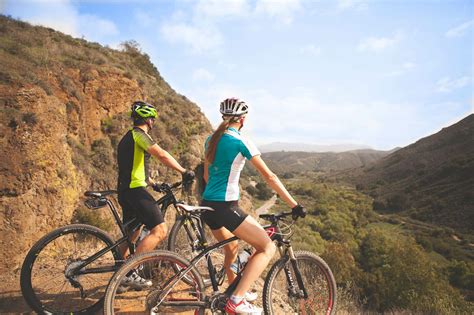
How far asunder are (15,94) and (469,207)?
3626 inches

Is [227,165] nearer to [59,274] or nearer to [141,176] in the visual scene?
[141,176]

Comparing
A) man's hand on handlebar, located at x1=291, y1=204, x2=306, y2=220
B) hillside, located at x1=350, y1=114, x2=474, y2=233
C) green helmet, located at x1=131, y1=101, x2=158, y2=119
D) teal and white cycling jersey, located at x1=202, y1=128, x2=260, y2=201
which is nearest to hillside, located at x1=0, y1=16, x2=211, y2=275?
green helmet, located at x1=131, y1=101, x2=158, y2=119

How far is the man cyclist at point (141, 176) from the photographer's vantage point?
162 inches

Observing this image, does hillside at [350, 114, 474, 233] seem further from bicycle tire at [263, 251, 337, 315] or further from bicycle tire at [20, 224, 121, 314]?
bicycle tire at [20, 224, 121, 314]

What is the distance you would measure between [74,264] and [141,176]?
4.70ft

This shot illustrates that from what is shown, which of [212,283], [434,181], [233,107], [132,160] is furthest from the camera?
[434,181]

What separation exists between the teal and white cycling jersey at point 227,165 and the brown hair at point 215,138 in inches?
1.6

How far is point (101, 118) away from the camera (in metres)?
17.8

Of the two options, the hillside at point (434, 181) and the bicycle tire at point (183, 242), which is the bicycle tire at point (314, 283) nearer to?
the bicycle tire at point (183, 242)

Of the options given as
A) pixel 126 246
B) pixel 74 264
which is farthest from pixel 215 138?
pixel 74 264

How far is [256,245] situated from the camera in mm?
3590

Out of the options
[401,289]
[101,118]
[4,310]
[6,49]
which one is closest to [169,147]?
[101,118]

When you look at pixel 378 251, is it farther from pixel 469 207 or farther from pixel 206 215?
pixel 206 215

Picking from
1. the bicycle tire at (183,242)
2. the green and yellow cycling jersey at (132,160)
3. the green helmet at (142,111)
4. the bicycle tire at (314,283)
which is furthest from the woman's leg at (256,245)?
the green helmet at (142,111)
